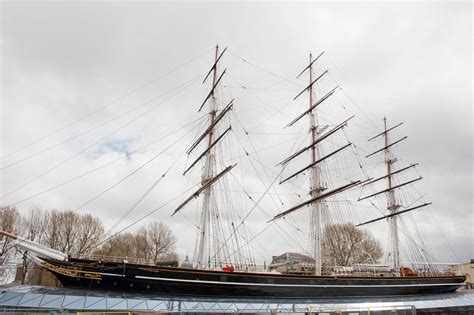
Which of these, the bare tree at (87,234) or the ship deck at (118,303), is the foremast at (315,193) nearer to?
the ship deck at (118,303)

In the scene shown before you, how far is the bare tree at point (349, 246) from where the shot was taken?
1970 inches

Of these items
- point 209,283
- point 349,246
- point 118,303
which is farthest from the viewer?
point 349,246

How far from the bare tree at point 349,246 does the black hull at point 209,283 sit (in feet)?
74.5

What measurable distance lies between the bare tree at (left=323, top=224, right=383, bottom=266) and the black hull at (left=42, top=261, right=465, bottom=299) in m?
22.7

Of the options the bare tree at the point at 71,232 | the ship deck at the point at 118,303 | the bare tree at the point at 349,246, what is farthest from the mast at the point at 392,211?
the bare tree at the point at 71,232

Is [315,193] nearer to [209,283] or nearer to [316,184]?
[316,184]

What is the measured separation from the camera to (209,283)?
19344 millimetres

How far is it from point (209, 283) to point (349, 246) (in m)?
39.0

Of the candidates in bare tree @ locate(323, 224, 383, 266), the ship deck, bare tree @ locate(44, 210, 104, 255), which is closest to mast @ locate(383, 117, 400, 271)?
bare tree @ locate(323, 224, 383, 266)

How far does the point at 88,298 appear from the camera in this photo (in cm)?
1530

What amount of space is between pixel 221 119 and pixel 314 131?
12.7 meters

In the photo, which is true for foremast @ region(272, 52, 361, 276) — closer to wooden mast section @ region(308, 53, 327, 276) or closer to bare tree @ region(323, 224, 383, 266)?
wooden mast section @ region(308, 53, 327, 276)

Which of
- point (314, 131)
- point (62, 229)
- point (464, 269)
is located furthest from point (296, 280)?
point (464, 269)

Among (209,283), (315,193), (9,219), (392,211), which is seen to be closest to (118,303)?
(209,283)
